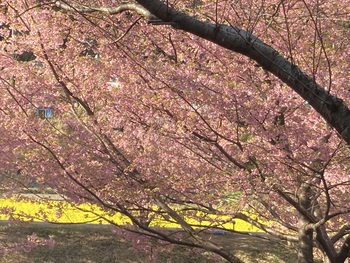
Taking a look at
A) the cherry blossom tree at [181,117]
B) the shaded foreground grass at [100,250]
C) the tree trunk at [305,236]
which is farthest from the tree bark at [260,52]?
the shaded foreground grass at [100,250]

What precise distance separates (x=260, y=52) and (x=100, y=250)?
11.2m

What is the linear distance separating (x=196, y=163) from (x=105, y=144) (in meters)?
1.20

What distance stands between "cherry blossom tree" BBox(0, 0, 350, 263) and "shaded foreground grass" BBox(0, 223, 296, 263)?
6.65 meters

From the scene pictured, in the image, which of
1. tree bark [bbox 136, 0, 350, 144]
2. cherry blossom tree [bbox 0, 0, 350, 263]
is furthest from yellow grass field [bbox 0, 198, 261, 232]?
tree bark [bbox 136, 0, 350, 144]

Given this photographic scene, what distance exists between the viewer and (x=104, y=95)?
5.73 meters

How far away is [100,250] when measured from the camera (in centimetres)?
1312

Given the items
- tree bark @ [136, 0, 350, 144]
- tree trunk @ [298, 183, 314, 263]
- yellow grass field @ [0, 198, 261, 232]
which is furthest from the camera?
yellow grass field @ [0, 198, 261, 232]

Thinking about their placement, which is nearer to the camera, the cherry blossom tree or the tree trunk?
the cherry blossom tree

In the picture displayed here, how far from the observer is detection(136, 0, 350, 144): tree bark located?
2.69m

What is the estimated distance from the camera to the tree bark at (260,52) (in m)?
2.69

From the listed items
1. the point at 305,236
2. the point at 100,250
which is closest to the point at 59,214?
the point at 305,236

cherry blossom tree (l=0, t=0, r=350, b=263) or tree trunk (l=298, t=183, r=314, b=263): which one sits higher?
cherry blossom tree (l=0, t=0, r=350, b=263)

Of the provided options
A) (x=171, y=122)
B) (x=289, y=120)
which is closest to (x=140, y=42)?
(x=171, y=122)

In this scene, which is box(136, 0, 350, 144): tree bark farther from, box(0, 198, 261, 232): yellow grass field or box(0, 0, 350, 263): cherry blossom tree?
box(0, 198, 261, 232): yellow grass field
